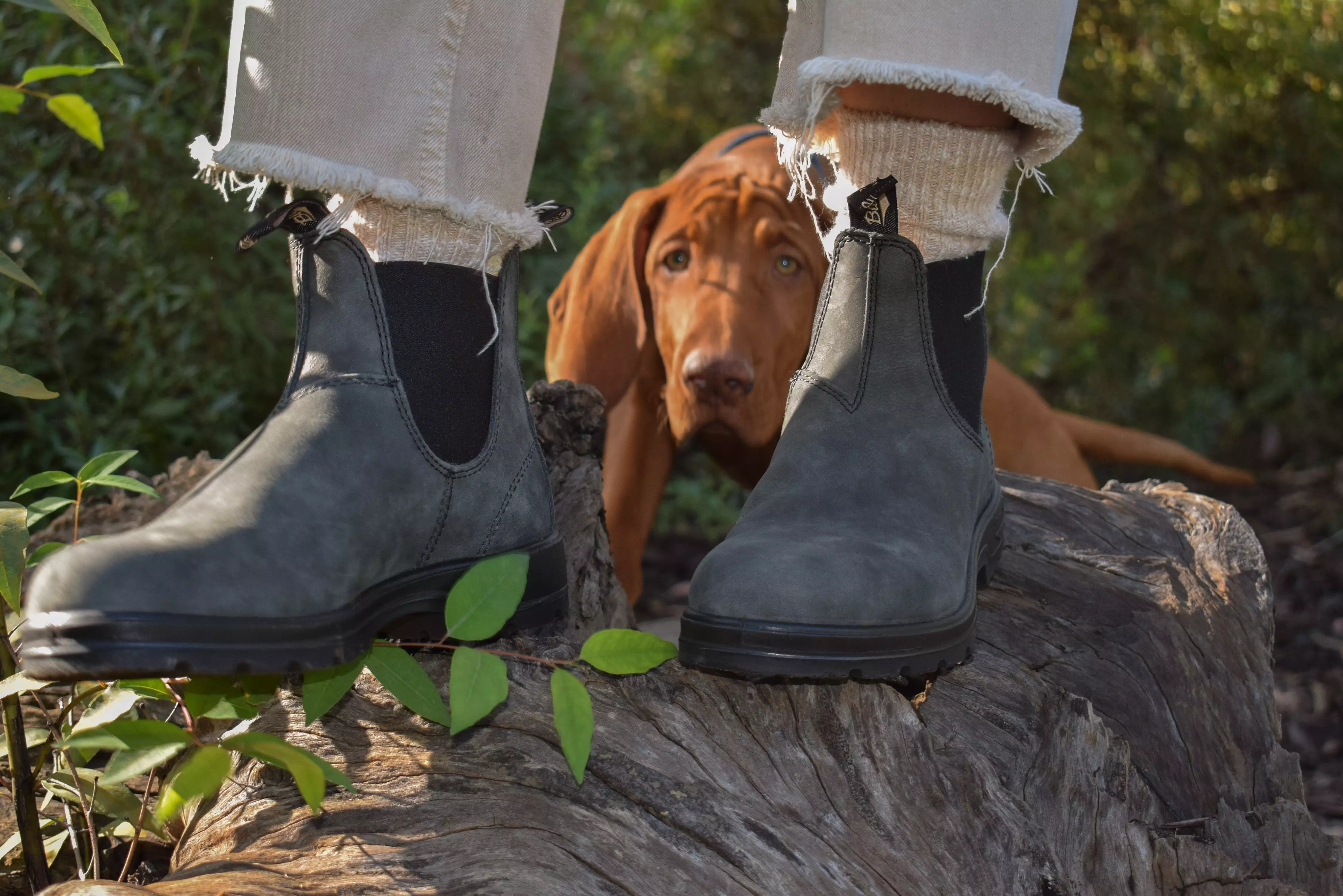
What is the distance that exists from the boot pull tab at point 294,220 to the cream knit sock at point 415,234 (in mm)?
33

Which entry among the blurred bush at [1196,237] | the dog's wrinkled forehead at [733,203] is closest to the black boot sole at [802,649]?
the dog's wrinkled forehead at [733,203]

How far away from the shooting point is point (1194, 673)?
1.41 m

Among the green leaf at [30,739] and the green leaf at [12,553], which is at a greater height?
the green leaf at [12,553]

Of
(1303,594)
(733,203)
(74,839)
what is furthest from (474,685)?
(1303,594)

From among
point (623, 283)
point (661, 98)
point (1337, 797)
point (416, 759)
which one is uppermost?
point (661, 98)

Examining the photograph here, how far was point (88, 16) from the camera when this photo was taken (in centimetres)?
84

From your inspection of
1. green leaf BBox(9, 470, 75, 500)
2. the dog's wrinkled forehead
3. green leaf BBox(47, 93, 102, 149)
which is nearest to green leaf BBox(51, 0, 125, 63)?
green leaf BBox(47, 93, 102, 149)

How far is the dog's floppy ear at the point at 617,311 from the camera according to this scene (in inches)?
84.3

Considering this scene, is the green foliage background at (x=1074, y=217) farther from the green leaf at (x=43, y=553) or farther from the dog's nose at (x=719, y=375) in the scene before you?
the green leaf at (x=43, y=553)

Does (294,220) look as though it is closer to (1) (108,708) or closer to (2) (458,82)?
(2) (458,82)

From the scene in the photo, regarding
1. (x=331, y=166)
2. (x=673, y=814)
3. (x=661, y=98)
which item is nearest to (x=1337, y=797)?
(x=673, y=814)

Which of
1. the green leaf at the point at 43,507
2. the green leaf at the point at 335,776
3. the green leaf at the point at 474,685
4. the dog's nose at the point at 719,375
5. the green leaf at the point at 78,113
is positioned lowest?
the green leaf at the point at 335,776

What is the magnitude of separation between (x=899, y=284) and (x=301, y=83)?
629 mm

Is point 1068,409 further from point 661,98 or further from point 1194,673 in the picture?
point 1194,673
